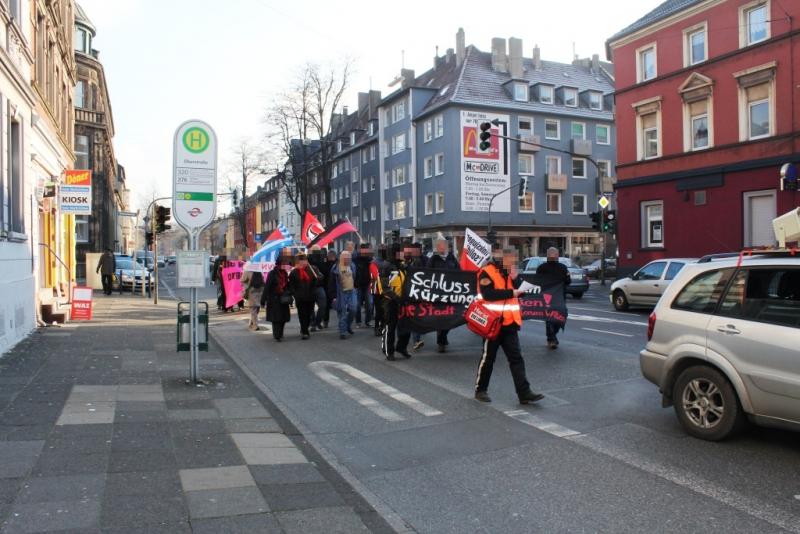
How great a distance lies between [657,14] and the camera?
101 ft

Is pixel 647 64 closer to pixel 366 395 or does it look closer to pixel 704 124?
pixel 704 124

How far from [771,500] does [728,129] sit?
83.6ft

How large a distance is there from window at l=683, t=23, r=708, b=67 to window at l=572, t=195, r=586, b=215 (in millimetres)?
27585

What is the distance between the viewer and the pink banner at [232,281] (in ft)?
64.6

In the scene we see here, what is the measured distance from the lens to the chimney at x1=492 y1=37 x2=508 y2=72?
55.0m

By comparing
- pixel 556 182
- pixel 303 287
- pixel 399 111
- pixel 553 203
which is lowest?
pixel 303 287

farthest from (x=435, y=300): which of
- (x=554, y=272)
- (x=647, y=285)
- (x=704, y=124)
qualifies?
(x=704, y=124)

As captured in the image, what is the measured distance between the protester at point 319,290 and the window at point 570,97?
4443cm

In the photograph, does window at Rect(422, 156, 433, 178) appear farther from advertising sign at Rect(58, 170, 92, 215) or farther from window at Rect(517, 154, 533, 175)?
advertising sign at Rect(58, 170, 92, 215)

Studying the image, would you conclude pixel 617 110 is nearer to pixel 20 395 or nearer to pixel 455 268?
pixel 455 268

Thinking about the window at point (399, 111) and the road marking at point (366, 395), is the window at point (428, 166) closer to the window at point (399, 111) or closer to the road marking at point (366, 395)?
the window at point (399, 111)

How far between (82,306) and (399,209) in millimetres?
43496

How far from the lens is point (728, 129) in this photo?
2681cm

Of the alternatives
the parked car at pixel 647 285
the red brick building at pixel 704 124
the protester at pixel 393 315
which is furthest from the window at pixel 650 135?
the protester at pixel 393 315
